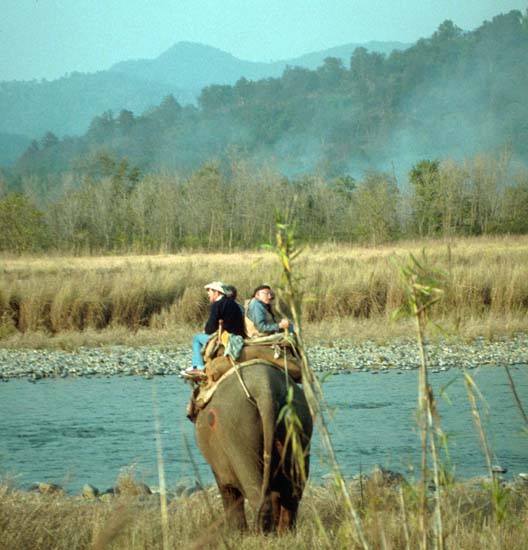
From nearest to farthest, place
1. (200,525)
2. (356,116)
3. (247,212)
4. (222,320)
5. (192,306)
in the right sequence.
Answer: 1. (200,525)
2. (222,320)
3. (192,306)
4. (247,212)
5. (356,116)

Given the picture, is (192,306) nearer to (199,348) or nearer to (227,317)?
(199,348)

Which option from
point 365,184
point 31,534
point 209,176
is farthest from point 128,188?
point 31,534

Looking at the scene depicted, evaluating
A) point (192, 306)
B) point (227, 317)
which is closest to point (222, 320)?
point (227, 317)

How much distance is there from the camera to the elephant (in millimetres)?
6762

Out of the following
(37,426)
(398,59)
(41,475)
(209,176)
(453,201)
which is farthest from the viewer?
(398,59)

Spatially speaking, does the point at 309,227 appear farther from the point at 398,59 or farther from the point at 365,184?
the point at 398,59

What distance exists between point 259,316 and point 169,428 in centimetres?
686

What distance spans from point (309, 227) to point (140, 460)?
53.3m

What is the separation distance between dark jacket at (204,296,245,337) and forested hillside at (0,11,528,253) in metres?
48.8

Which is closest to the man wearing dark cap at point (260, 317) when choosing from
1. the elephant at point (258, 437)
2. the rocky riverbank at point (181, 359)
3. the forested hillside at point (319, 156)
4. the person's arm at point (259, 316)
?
the person's arm at point (259, 316)

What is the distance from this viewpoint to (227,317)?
770 cm

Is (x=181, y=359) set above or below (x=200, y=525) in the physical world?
below

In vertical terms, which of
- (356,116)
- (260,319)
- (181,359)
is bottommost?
(181,359)

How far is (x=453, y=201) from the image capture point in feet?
212
